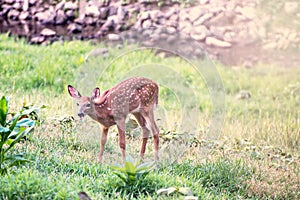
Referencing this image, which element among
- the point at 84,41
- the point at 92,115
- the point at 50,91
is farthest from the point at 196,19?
the point at 92,115

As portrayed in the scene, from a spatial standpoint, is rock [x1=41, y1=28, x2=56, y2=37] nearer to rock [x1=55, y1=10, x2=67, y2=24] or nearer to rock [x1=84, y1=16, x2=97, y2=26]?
rock [x1=55, y1=10, x2=67, y2=24]

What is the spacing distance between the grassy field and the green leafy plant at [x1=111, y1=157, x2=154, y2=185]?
0.17 feet

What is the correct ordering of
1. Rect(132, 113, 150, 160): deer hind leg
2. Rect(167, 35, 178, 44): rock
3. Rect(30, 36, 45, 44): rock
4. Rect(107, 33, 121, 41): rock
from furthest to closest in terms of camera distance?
Rect(30, 36, 45, 44): rock < Rect(107, 33, 121, 41): rock < Rect(167, 35, 178, 44): rock < Rect(132, 113, 150, 160): deer hind leg

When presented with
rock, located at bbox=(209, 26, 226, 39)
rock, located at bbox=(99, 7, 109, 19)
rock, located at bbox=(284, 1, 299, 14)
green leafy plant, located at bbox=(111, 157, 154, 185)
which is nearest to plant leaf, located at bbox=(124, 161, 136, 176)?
green leafy plant, located at bbox=(111, 157, 154, 185)

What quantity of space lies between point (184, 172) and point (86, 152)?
834mm

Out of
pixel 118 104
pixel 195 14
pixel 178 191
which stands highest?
pixel 118 104

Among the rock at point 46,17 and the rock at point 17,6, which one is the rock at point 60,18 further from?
the rock at point 17,6

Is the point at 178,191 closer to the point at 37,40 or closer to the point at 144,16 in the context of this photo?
the point at 144,16

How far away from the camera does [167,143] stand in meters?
5.31

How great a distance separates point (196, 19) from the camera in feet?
31.4

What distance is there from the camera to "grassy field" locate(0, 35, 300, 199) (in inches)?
170

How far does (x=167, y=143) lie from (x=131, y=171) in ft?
3.67

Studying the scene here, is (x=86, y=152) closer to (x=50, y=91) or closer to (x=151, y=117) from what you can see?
(x=151, y=117)

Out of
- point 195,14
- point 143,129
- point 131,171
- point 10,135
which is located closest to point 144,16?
point 195,14
